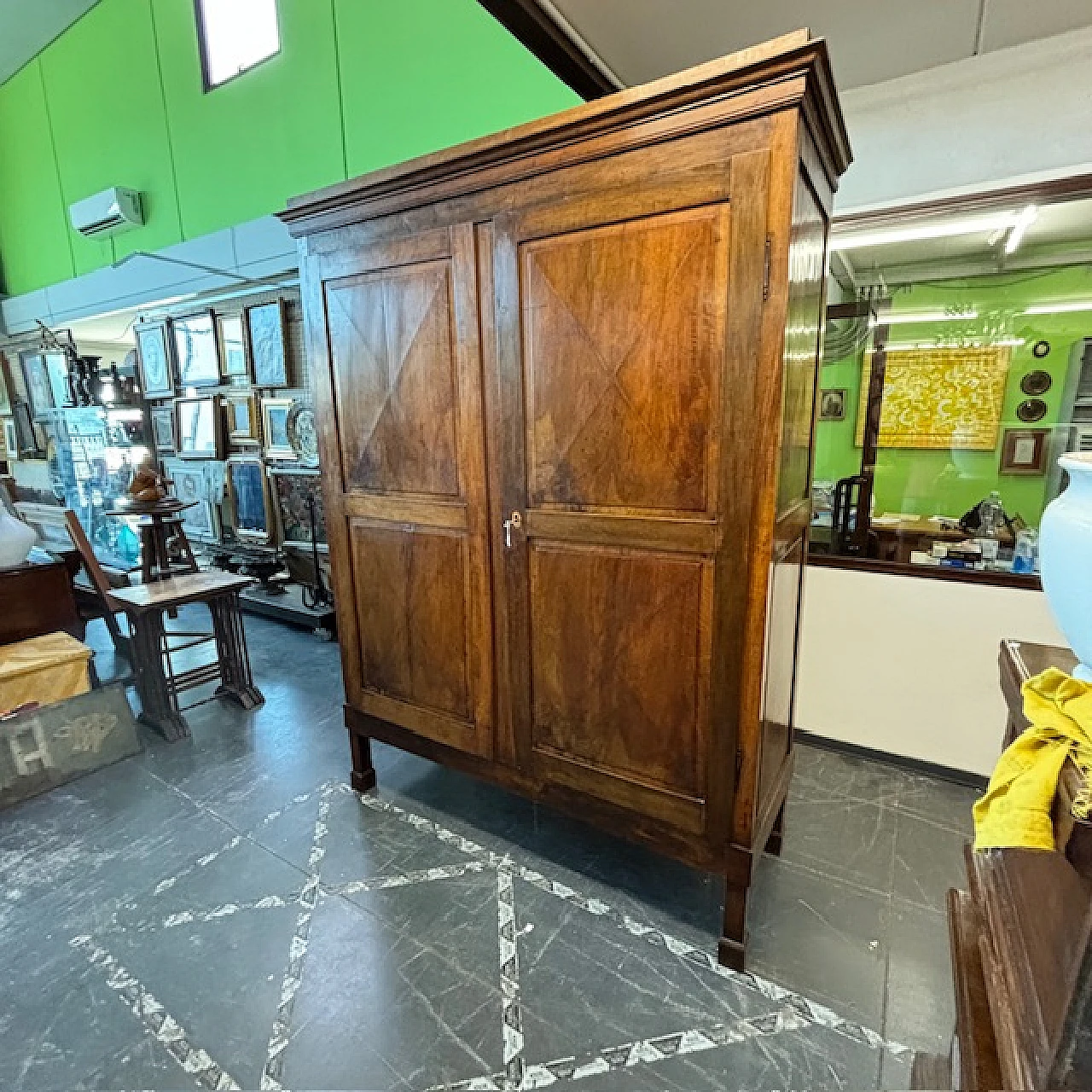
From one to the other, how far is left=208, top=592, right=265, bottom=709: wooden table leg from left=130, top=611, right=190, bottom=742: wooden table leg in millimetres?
298

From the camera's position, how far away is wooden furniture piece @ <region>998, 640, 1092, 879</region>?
1.80 ft

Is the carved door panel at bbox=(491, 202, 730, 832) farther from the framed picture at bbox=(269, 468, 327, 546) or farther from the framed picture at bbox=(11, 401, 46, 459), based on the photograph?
the framed picture at bbox=(11, 401, 46, 459)

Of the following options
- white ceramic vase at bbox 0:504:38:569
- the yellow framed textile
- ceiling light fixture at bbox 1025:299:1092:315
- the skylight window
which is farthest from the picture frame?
ceiling light fixture at bbox 1025:299:1092:315

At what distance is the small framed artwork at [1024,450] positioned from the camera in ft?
8.11

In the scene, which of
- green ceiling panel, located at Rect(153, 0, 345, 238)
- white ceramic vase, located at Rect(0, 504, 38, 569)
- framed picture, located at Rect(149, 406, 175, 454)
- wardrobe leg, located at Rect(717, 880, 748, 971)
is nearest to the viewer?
wardrobe leg, located at Rect(717, 880, 748, 971)

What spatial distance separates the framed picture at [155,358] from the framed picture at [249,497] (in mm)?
1248

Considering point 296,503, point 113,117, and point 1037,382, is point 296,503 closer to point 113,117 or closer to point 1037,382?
point 113,117

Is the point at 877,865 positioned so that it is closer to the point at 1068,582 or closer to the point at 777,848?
the point at 777,848

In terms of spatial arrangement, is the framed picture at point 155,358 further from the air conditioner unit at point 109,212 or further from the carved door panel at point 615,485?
the carved door panel at point 615,485

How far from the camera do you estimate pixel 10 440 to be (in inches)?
282

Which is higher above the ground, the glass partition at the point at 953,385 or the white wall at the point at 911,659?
the glass partition at the point at 953,385

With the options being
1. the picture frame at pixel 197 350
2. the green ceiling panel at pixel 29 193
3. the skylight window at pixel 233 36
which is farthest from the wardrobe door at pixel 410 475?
the green ceiling panel at pixel 29 193

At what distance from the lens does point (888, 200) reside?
7.38 feet

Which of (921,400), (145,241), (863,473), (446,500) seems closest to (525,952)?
(446,500)
